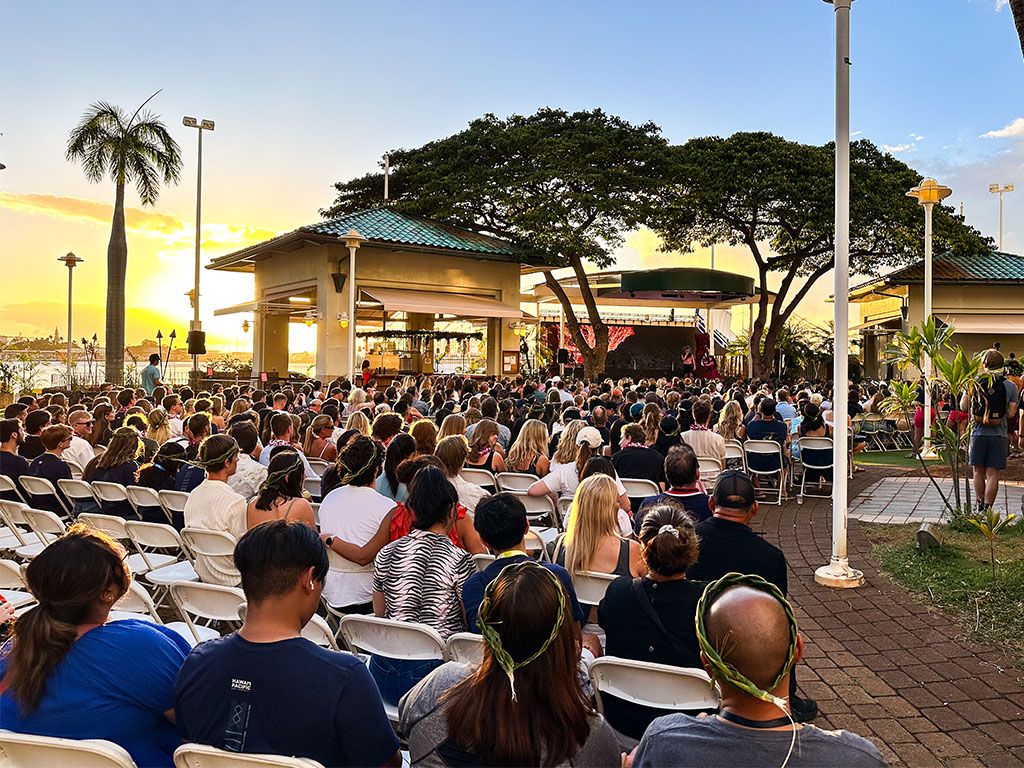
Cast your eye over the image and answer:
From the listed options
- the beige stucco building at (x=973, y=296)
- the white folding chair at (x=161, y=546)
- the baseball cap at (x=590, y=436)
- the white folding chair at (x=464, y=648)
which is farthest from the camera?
the beige stucco building at (x=973, y=296)

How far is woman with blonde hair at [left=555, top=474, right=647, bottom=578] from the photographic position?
3.97 meters

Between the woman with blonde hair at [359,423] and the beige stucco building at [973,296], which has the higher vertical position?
the beige stucco building at [973,296]

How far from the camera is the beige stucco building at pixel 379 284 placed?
21.8 m

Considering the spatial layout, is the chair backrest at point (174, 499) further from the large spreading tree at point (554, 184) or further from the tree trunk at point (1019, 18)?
the large spreading tree at point (554, 184)

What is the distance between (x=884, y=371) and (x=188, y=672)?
34.5 meters

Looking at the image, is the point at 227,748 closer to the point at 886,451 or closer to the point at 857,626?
the point at 857,626

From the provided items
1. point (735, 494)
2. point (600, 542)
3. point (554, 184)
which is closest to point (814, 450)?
point (735, 494)

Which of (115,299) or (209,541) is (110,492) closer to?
(209,541)

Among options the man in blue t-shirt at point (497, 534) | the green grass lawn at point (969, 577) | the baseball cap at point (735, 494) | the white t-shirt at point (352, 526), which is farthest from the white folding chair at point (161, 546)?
the green grass lawn at point (969, 577)

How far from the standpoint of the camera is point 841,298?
624cm

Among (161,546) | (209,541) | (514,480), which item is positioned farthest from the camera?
(514,480)

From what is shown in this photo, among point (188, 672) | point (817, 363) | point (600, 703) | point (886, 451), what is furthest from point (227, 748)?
point (817, 363)

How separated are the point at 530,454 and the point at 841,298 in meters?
3.14

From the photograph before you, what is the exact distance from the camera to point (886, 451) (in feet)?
54.9
